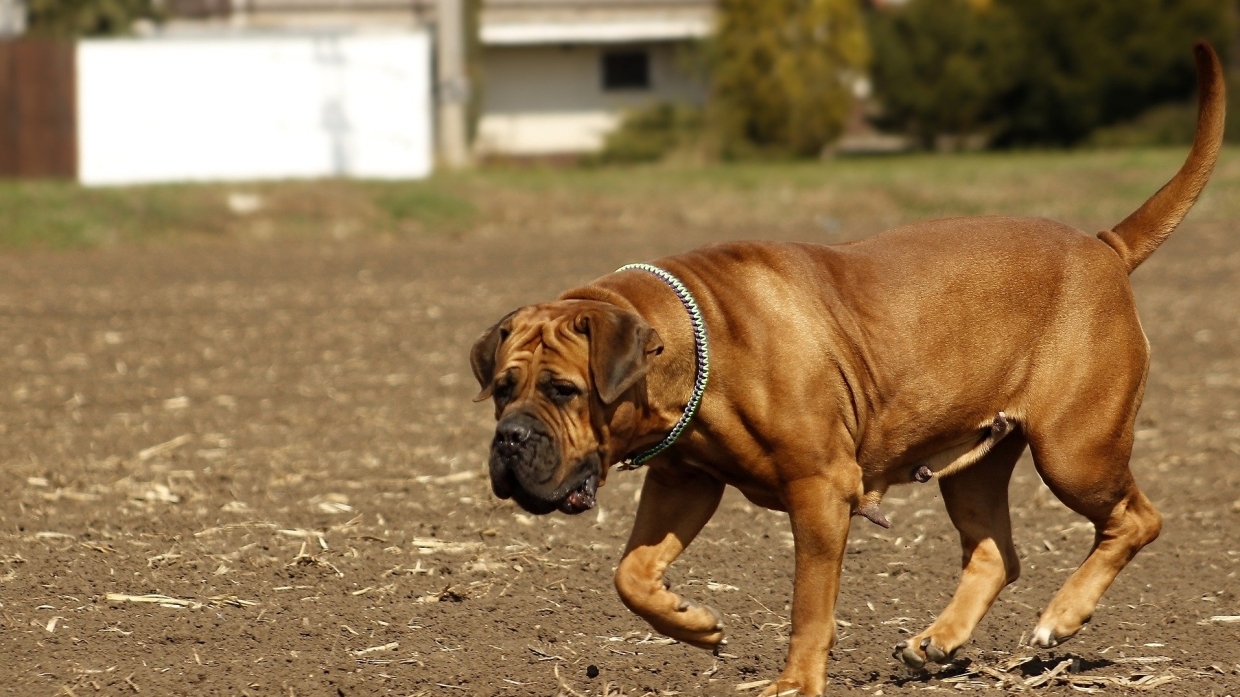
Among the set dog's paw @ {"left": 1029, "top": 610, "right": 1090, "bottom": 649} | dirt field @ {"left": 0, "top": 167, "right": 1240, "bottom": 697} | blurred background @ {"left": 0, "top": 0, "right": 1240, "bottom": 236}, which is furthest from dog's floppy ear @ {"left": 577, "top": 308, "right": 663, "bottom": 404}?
blurred background @ {"left": 0, "top": 0, "right": 1240, "bottom": 236}

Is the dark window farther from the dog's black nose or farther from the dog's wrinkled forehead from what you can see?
the dog's black nose

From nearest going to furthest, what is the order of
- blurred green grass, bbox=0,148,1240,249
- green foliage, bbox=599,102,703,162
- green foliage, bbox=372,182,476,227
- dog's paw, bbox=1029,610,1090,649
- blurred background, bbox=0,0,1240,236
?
1. dog's paw, bbox=1029,610,1090,649
2. blurred green grass, bbox=0,148,1240,249
3. green foliage, bbox=372,182,476,227
4. blurred background, bbox=0,0,1240,236
5. green foliage, bbox=599,102,703,162

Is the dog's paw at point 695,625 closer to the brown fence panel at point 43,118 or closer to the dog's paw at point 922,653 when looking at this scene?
the dog's paw at point 922,653

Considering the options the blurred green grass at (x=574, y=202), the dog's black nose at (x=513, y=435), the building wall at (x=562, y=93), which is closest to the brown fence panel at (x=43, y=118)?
the blurred green grass at (x=574, y=202)

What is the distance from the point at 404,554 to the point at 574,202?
14587 millimetres

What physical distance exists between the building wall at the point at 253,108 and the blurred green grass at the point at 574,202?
1.58 m

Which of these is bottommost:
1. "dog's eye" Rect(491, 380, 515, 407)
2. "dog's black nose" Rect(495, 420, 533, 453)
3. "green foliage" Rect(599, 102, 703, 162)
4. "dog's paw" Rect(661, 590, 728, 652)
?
"green foliage" Rect(599, 102, 703, 162)

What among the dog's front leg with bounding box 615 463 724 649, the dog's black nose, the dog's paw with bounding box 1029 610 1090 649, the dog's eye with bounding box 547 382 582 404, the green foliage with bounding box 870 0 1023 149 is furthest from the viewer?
the green foliage with bounding box 870 0 1023 149

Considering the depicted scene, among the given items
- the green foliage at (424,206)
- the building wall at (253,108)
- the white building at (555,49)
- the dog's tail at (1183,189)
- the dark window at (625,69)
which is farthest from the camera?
the dark window at (625,69)

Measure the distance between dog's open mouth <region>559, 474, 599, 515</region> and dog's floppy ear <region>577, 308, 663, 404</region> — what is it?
0.26m

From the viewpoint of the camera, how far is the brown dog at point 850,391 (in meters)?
4.81

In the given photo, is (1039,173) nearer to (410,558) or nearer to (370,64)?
(370,64)

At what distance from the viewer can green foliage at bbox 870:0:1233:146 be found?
29.6 m

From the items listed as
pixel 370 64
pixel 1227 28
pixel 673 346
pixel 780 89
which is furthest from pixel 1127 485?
pixel 1227 28
